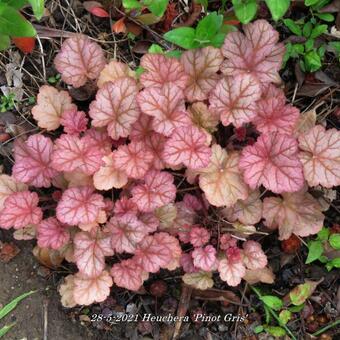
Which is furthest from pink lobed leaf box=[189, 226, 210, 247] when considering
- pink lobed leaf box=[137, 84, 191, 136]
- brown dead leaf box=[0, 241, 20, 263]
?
brown dead leaf box=[0, 241, 20, 263]

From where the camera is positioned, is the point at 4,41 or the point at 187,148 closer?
the point at 187,148

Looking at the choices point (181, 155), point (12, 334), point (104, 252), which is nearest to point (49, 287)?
point (12, 334)

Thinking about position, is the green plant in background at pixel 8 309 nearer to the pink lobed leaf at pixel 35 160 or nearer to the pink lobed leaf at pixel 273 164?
the pink lobed leaf at pixel 35 160

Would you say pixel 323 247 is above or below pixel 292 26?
below

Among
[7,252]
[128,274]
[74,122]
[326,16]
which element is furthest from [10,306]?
[326,16]

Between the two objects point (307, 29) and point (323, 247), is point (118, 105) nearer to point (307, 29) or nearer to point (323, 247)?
point (307, 29)

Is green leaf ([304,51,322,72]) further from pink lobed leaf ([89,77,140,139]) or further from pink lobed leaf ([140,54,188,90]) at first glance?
pink lobed leaf ([89,77,140,139])
